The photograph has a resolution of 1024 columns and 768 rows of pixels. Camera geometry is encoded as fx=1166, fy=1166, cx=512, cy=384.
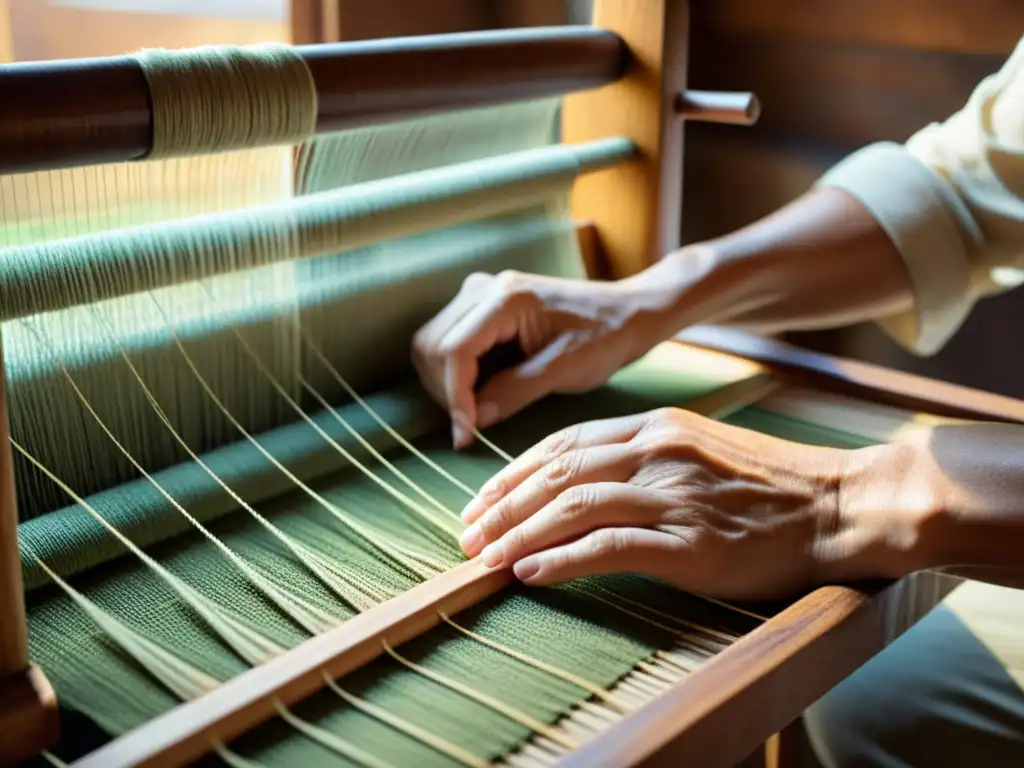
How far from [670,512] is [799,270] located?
0.49m

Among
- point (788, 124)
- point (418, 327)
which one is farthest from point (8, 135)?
point (788, 124)

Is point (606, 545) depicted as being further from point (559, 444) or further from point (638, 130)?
point (638, 130)

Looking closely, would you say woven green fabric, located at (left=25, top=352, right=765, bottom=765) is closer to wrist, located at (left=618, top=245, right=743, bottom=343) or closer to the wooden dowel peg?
wrist, located at (left=618, top=245, right=743, bottom=343)

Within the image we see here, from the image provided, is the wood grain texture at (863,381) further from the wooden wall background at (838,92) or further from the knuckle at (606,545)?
the wooden wall background at (838,92)

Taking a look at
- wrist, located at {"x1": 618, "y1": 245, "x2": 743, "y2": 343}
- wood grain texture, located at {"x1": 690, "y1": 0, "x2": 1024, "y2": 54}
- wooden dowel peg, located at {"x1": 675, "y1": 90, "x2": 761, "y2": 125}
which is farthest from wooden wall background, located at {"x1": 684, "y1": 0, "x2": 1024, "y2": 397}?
wrist, located at {"x1": 618, "y1": 245, "x2": 743, "y2": 343}

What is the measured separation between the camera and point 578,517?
2.55 feet

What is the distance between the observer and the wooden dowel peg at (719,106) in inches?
48.5

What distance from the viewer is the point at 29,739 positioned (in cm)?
61

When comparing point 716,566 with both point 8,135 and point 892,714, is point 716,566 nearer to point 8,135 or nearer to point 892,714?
point 892,714

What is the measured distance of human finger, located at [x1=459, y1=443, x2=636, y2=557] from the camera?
81 cm

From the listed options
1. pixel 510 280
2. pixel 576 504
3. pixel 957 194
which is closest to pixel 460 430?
pixel 510 280

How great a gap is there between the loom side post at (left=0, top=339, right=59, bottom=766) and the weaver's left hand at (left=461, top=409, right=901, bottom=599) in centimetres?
29

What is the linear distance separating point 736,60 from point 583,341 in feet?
3.65

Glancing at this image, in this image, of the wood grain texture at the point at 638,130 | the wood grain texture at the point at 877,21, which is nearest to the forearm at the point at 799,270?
the wood grain texture at the point at 638,130
